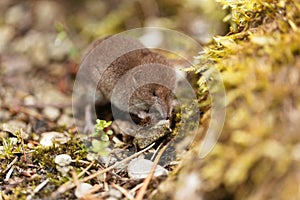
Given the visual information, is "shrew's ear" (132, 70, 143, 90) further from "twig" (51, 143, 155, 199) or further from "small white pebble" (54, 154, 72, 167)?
"small white pebble" (54, 154, 72, 167)

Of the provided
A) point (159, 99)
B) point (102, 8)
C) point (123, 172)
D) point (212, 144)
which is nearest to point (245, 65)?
point (212, 144)

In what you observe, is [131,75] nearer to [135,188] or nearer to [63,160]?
[63,160]


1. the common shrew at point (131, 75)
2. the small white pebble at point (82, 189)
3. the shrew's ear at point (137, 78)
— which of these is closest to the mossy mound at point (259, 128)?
the small white pebble at point (82, 189)

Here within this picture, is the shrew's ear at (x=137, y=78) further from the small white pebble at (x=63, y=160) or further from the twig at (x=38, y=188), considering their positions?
the twig at (x=38, y=188)

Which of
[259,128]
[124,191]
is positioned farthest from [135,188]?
[259,128]

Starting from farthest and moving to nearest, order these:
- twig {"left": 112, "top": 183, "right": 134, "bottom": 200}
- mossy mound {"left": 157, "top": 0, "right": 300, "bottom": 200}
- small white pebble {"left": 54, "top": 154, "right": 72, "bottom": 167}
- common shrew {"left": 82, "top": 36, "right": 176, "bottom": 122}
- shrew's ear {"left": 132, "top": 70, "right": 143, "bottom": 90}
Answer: shrew's ear {"left": 132, "top": 70, "right": 143, "bottom": 90}
common shrew {"left": 82, "top": 36, "right": 176, "bottom": 122}
small white pebble {"left": 54, "top": 154, "right": 72, "bottom": 167}
twig {"left": 112, "top": 183, "right": 134, "bottom": 200}
mossy mound {"left": 157, "top": 0, "right": 300, "bottom": 200}

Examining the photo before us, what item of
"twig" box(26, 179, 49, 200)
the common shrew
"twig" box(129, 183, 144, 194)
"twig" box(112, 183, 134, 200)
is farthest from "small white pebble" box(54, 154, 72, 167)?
the common shrew
